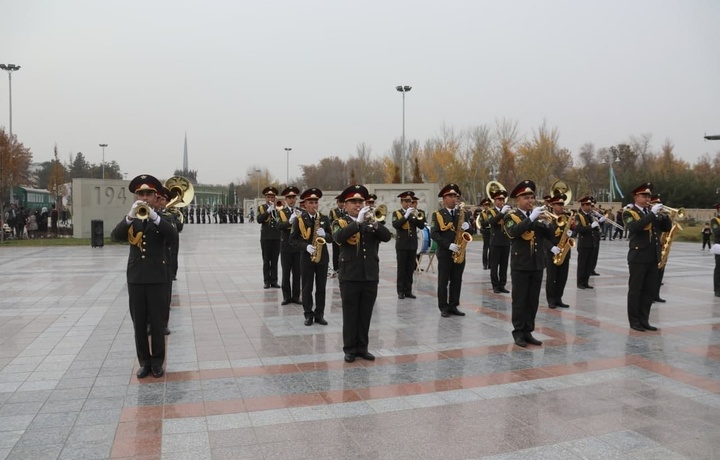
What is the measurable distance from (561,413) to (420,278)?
30.8 ft

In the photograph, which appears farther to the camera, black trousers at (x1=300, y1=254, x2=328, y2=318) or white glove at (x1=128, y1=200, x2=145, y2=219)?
black trousers at (x1=300, y1=254, x2=328, y2=318)

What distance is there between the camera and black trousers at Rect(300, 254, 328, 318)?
8.84 meters

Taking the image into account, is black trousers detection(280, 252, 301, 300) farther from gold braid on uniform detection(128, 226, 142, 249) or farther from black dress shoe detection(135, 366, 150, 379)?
gold braid on uniform detection(128, 226, 142, 249)

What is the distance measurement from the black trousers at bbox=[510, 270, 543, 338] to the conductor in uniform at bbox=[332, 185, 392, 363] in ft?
6.90

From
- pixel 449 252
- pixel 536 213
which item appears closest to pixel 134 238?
pixel 536 213

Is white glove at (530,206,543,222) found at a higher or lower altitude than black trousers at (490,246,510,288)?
higher

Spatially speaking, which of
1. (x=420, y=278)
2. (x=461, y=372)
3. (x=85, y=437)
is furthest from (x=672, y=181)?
(x=85, y=437)

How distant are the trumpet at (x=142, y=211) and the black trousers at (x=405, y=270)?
256 inches

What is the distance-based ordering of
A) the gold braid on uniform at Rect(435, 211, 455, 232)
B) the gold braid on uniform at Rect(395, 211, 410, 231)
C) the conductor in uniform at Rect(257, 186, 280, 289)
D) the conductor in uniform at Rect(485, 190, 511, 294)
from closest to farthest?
1. the gold braid on uniform at Rect(435, 211, 455, 232)
2. the gold braid on uniform at Rect(395, 211, 410, 231)
3. the conductor in uniform at Rect(257, 186, 280, 289)
4. the conductor in uniform at Rect(485, 190, 511, 294)

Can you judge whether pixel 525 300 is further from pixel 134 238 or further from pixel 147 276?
pixel 134 238

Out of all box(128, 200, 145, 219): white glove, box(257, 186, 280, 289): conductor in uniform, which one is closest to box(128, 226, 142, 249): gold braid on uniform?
box(128, 200, 145, 219): white glove

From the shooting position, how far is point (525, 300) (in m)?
7.50

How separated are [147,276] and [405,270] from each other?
628cm

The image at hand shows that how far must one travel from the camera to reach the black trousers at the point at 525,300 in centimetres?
748
